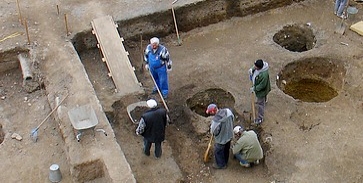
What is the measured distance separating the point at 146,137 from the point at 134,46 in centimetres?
436

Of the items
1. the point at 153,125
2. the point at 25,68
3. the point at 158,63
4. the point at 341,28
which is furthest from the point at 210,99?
the point at 25,68

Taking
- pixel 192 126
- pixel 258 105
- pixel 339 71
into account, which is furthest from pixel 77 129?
pixel 339 71

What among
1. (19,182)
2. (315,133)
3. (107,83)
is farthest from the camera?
(107,83)

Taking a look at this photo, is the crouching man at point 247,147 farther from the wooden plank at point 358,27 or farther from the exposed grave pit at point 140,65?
the wooden plank at point 358,27

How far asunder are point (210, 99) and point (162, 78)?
142cm

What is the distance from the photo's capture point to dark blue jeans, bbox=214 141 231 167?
12328 millimetres

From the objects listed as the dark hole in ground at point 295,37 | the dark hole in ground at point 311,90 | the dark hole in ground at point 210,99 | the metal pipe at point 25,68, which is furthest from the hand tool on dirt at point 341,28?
the metal pipe at point 25,68

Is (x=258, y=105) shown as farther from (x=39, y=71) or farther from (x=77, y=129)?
(x=39, y=71)

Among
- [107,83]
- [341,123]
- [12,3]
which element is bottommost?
[341,123]

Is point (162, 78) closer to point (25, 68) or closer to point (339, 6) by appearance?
point (25, 68)

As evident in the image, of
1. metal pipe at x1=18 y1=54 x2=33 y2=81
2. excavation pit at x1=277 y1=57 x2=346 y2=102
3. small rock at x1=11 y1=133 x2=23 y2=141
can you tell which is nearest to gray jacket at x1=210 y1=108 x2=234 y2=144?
excavation pit at x1=277 y1=57 x2=346 y2=102

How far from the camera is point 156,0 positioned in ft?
53.7

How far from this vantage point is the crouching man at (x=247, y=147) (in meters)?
12.0

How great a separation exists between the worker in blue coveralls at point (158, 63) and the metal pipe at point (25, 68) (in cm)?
274
